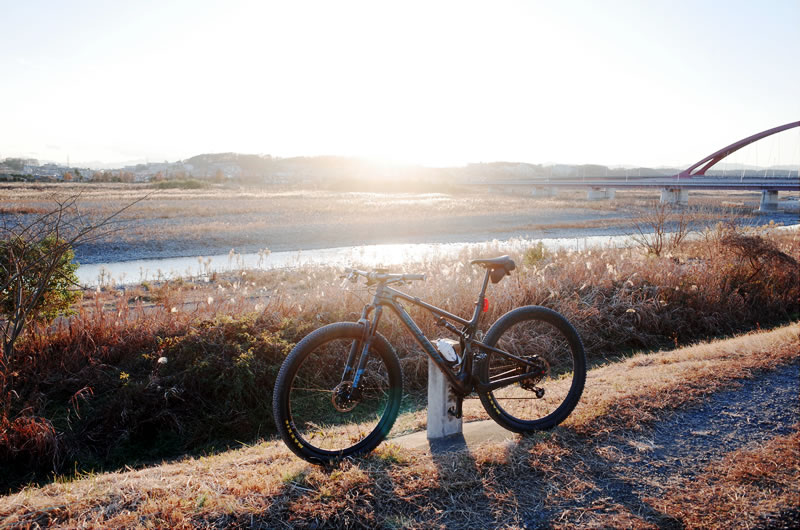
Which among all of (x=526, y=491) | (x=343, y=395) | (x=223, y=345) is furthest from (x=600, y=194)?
(x=526, y=491)

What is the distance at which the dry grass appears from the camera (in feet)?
10.8

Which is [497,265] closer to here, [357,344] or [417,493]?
[357,344]

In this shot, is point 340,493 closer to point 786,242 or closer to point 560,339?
point 560,339

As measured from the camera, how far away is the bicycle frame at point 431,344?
4195mm

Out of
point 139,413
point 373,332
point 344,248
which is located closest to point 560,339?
point 373,332

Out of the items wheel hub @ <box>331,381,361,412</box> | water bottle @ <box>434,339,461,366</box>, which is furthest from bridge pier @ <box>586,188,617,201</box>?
wheel hub @ <box>331,381,361,412</box>

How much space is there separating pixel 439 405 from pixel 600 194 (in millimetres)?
79245

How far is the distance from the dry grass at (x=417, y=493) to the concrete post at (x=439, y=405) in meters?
0.38

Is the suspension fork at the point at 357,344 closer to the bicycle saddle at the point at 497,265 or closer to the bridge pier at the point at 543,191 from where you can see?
the bicycle saddle at the point at 497,265

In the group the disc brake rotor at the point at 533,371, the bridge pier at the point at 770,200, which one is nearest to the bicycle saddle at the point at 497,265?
the disc brake rotor at the point at 533,371

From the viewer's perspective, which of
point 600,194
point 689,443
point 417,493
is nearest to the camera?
point 417,493

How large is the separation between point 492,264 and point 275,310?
181 inches

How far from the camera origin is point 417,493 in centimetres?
357

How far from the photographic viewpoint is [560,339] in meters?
7.43
